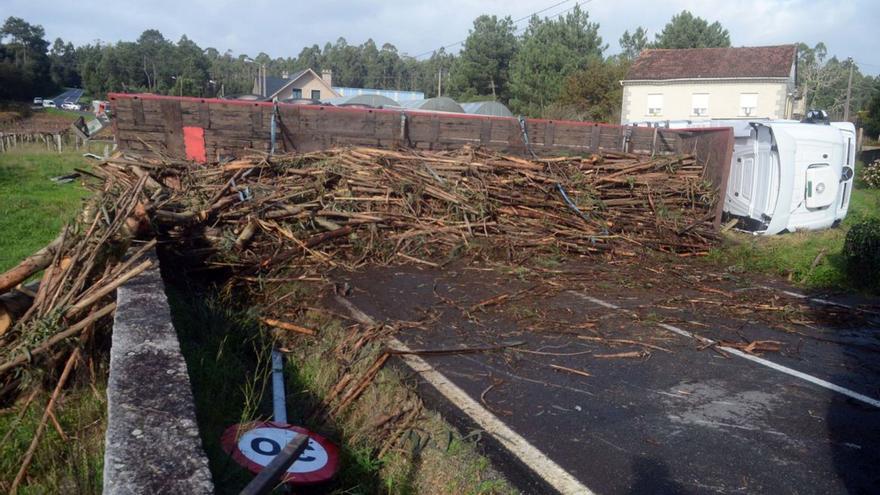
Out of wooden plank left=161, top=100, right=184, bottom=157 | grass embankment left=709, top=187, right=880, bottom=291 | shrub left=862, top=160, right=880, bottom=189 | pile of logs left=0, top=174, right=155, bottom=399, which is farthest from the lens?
shrub left=862, top=160, right=880, bottom=189

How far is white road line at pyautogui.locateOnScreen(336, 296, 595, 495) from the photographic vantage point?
389 centimetres

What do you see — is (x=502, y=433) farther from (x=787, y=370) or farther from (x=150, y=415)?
(x=787, y=370)

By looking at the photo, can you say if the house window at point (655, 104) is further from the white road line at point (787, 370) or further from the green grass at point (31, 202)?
the white road line at point (787, 370)

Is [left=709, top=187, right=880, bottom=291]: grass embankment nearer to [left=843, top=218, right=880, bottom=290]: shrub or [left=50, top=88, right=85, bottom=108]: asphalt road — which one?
[left=843, top=218, right=880, bottom=290]: shrub

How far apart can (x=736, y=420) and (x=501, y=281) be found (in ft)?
13.2

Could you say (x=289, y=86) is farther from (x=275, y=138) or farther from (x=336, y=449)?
(x=336, y=449)

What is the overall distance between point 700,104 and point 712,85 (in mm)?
1396

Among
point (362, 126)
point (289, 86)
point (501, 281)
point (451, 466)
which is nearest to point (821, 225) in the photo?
point (501, 281)

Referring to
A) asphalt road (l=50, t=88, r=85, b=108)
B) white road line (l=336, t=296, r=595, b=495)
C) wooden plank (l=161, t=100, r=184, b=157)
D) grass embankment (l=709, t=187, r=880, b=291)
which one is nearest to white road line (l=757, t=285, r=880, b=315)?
grass embankment (l=709, t=187, r=880, b=291)

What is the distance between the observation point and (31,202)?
46.4ft

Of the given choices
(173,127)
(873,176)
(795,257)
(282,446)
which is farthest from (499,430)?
(873,176)

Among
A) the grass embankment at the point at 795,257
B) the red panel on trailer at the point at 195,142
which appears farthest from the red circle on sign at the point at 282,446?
the red panel on trailer at the point at 195,142

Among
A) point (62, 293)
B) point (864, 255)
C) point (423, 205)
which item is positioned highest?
point (423, 205)

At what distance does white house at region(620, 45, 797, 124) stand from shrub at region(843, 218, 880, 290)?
3585cm
